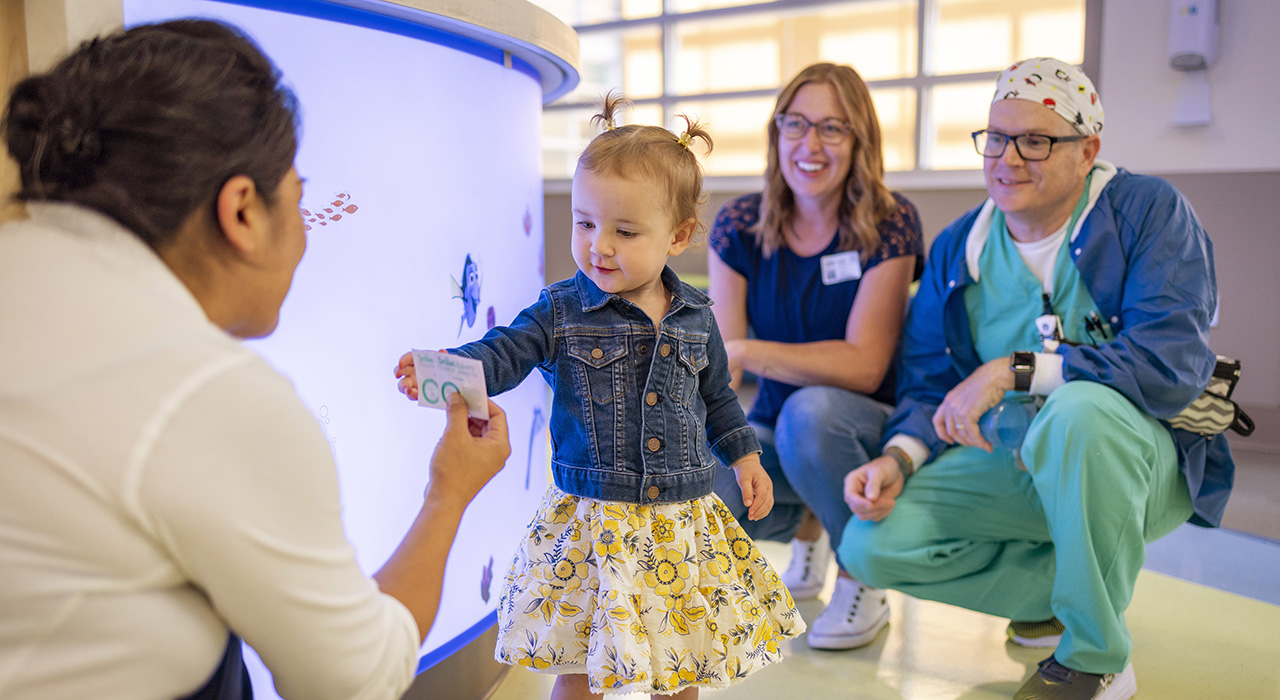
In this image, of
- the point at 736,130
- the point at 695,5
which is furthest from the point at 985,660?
the point at 695,5

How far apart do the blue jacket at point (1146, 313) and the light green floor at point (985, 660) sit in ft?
1.05

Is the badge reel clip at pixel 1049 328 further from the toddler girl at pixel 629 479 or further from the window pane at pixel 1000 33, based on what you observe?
the window pane at pixel 1000 33

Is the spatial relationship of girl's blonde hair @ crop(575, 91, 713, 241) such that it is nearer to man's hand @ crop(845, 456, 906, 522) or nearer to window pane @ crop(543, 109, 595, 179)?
man's hand @ crop(845, 456, 906, 522)

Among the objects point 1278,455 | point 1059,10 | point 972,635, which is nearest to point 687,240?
point 972,635

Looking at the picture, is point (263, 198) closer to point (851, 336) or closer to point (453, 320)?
point (453, 320)

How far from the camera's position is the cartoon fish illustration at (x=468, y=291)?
1.41 m

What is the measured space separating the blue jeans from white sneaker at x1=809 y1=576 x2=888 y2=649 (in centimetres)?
12

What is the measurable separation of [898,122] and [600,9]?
249 centimetres

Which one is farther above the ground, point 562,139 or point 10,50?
point 562,139

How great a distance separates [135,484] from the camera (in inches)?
25.0

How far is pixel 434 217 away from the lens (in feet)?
4.45

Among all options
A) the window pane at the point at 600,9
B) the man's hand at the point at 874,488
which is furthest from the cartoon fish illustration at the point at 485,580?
the window pane at the point at 600,9

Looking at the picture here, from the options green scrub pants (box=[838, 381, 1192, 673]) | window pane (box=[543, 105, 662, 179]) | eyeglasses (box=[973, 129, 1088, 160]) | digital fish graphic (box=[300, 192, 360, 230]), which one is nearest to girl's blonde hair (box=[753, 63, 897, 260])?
eyeglasses (box=[973, 129, 1088, 160])

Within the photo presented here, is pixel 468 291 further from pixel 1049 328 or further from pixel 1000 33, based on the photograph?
pixel 1000 33
